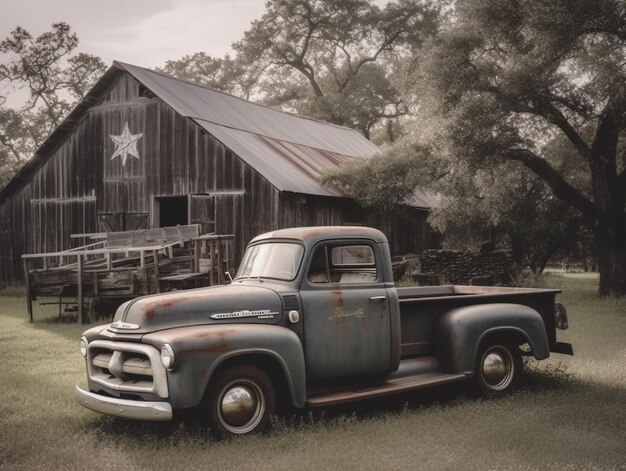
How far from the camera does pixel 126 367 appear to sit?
607 centimetres

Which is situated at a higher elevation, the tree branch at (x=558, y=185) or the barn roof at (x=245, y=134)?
the barn roof at (x=245, y=134)

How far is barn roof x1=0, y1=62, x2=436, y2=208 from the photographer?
2009 cm

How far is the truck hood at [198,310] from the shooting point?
6.17m

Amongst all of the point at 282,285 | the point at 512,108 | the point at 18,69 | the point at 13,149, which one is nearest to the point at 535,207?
the point at 512,108

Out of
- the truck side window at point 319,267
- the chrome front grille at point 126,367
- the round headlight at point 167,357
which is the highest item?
the truck side window at point 319,267

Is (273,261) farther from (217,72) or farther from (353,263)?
(217,72)

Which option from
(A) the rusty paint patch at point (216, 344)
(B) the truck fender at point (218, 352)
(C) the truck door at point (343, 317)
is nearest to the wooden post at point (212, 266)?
(C) the truck door at point (343, 317)

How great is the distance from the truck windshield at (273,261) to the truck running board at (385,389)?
123 cm

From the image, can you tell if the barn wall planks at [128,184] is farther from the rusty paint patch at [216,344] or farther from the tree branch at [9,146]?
the tree branch at [9,146]

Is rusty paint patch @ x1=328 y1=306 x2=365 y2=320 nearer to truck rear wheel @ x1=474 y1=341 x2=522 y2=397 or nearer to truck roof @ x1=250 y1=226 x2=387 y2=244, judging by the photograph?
truck roof @ x1=250 y1=226 x2=387 y2=244

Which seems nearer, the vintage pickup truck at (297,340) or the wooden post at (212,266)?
the vintage pickup truck at (297,340)

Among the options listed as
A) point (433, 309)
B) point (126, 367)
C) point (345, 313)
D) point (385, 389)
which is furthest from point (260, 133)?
point (126, 367)

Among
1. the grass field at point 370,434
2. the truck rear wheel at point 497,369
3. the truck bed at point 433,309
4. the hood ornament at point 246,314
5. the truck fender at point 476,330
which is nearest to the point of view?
the grass field at point 370,434

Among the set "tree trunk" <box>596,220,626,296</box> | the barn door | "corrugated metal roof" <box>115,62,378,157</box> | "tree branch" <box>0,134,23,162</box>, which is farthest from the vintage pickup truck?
"tree branch" <box>0,134,23,162</box>
